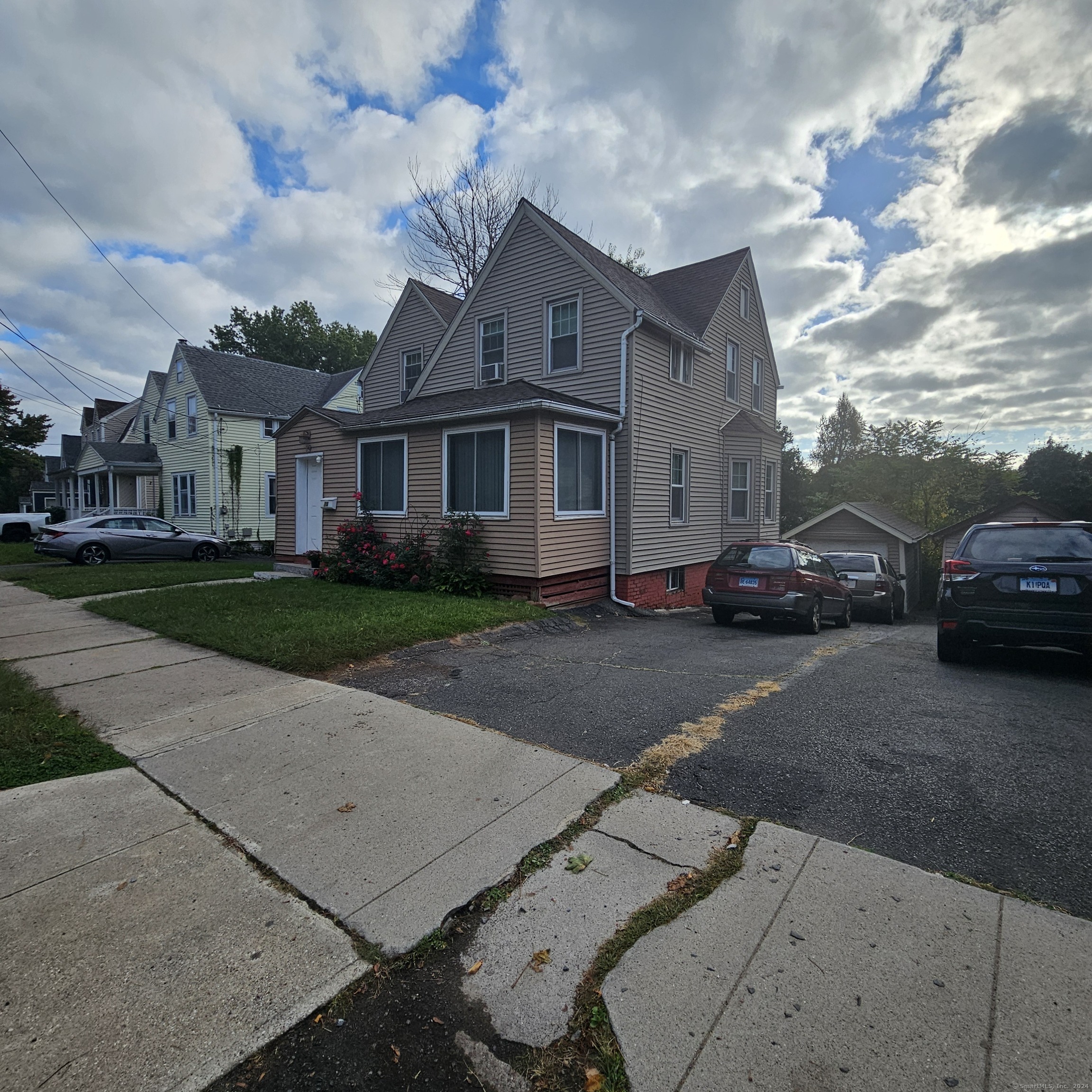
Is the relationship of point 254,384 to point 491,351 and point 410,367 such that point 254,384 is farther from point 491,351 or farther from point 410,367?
point 491,351

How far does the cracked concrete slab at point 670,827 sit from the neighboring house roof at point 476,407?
744 centimetres

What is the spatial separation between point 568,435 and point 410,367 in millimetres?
9122

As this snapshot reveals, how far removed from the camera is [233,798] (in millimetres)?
3439

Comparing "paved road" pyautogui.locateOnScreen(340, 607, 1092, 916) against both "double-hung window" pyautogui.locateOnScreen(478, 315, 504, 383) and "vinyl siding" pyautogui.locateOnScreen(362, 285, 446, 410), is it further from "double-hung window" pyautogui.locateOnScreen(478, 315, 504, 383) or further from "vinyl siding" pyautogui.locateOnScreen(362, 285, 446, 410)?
"vinyl siding" pyautogui.locateOnScreen(362, 285, 446, 410)

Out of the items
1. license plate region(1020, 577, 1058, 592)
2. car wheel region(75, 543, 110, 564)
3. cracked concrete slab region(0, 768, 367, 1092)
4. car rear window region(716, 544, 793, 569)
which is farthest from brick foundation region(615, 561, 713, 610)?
car wheel region(75, 543, 110, 564)

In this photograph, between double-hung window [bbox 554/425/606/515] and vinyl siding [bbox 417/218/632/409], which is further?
vinyl siding [bbox 417/218/632/409]

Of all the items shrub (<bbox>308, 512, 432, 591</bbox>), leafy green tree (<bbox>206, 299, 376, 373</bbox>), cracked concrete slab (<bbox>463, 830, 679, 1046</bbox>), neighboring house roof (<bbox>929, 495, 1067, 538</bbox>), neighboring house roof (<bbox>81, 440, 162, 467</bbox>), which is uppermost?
leafy green tree (<bbox>206, 299, 376, 373</bbox>)

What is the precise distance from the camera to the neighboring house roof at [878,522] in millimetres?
24938

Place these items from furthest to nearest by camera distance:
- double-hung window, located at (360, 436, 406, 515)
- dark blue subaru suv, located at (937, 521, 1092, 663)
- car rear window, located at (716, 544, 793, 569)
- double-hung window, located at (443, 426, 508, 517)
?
1. double-hung window, located at (360, 436, 406, 515)
2. double-hung window, located at (443, 426, 508, 517)
3. car rear window, located at (716, 544, 793, 569)
4. dark blue subaru suv, located at (937, 521, 1092, 663)

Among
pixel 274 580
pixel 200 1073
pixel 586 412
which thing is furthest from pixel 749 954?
pixel 274 580

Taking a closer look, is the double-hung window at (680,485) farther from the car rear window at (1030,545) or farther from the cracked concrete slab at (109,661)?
the cracked concrete slab at (109,661)

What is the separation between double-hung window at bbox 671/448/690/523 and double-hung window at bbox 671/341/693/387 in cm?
166

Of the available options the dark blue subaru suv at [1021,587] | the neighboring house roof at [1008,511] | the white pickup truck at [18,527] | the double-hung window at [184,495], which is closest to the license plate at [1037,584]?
the dark blue subaru suv at [1021,587]

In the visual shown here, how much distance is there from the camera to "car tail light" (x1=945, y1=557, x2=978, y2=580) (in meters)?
6.75
